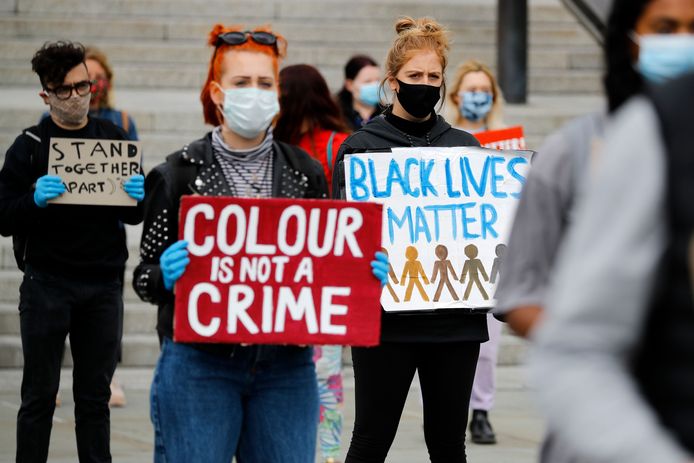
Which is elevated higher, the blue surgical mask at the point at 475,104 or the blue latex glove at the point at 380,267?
the blue surgical mask at the point at 475,104

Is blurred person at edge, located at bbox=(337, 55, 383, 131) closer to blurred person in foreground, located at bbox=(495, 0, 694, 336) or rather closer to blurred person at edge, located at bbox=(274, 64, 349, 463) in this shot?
blurred person at edge, located at bbox=(274, 64, 349, 463)

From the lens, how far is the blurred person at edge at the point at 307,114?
710 cm

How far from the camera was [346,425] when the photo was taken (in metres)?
8.52

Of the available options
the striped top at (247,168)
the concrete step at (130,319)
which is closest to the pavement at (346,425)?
the concrete step at (130,319)

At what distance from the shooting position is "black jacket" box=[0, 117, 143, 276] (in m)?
6.14

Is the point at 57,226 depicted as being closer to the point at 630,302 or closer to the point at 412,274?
the point at 412,274

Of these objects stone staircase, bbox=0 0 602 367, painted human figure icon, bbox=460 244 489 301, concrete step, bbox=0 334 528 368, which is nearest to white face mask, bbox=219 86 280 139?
painted human figure icon, bbox=460 244 489 301

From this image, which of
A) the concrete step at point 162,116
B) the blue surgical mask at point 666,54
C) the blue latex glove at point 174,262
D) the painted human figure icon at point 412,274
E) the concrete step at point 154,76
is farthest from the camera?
the concrete step at point 154,76

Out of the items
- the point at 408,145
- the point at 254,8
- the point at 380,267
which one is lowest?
the point at 380,267

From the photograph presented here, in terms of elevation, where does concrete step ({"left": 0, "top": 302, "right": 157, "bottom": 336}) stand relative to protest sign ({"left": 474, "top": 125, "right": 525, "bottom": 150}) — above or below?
below

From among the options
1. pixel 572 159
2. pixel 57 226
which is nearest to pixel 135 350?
pixel 57 226

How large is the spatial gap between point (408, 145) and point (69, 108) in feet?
5.45

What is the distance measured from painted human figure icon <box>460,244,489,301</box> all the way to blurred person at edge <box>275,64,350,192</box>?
172 centimetres

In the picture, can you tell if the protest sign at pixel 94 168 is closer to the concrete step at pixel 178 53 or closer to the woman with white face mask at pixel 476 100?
the woman with white face mask at pixel 476 100
